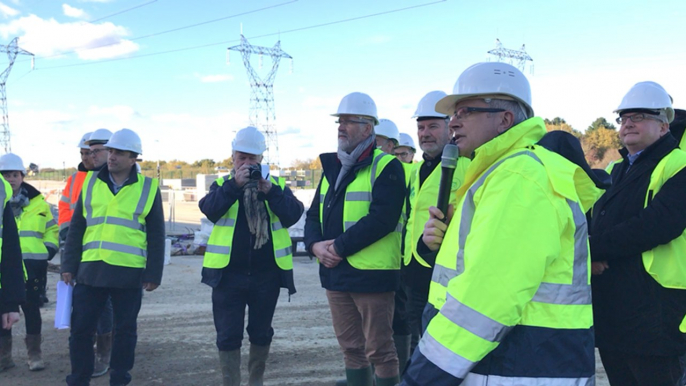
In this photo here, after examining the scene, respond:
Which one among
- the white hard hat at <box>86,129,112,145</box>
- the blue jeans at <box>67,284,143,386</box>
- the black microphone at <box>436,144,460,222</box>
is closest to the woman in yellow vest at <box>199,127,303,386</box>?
the blue jeans at <box>67,284,143,386</box>

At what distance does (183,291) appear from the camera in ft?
31.8

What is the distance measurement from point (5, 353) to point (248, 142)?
11.3 feet

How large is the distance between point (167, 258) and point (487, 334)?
39.2 ft

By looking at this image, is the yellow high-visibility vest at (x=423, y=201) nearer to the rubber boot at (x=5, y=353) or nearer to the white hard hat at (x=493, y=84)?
the white hard hat at (x=493, y=84)

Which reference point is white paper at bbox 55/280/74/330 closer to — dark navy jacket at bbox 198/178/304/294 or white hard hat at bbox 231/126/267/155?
dark navy jacket at bbox 198/178/304/294

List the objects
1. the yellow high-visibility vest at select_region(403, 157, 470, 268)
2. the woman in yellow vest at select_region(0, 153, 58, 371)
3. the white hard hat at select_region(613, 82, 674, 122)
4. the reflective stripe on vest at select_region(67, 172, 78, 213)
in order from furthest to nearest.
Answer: the woman in yellow vest at select_region(0, 153, 58, 371)
the reflective stripe on vest at select_region(67, 172, 78, 213)
the yellow high-visibility vest at select_region(403, 157, 470, 268)
the white hard hat at select_region(613, 82, 674, 122)

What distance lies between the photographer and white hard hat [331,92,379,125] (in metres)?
4.50

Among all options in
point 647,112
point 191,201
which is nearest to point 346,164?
point 647,112

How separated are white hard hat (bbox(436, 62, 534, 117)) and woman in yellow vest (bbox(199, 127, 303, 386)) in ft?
8.98

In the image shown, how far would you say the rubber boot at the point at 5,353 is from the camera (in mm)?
5527

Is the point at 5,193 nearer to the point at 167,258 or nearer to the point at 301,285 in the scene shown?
the point at 301,285

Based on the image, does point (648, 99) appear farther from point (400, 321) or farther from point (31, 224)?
point (31, 224)

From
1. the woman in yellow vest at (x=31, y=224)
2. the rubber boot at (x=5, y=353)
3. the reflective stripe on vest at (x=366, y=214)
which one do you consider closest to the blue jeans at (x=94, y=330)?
the rubber boot at (x=5, y=353)

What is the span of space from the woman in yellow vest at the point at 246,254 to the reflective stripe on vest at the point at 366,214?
0.66 metres
